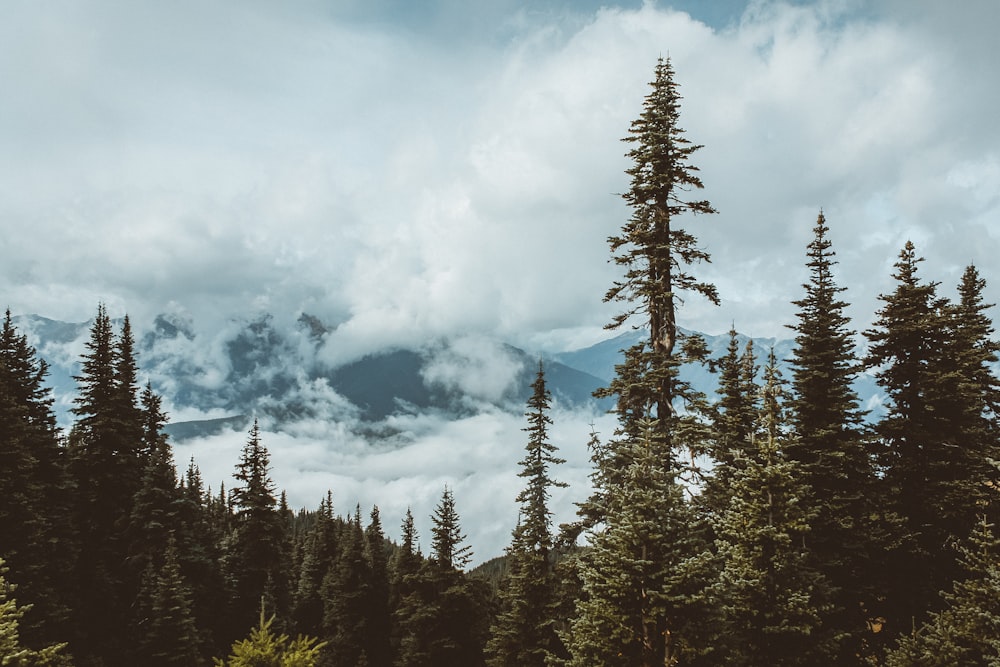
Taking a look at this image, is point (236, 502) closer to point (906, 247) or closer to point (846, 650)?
point (846, 650)

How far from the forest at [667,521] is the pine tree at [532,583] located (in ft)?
0.38

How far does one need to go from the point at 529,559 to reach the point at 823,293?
19.4 m

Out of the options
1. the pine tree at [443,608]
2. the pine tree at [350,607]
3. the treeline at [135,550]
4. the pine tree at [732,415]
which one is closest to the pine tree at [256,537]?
the treeline at [135,550]

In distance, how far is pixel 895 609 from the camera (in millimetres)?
22094

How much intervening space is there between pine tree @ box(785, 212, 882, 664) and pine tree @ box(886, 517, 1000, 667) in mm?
4062

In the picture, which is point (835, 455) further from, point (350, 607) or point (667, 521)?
point (350, 607)

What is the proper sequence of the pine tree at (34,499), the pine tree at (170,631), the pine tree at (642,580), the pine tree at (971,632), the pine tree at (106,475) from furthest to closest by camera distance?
the pine tree at (106,475), the pine tree at (170,631), the pine tree at (34,499), the pine tree at (971,632), the pine tree at (642,580)

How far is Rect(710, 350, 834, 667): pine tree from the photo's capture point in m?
15.6

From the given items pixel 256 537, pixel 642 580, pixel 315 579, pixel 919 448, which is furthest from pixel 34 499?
pixel 315 579

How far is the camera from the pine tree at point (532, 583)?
29.1 m

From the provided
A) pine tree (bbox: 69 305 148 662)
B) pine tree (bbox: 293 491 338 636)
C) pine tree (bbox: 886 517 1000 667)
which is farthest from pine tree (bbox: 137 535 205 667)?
pine tree (bbox: 886 517 1000 667)

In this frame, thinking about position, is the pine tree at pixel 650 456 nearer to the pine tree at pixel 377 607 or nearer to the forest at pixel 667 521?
the forest at pixel 667 521

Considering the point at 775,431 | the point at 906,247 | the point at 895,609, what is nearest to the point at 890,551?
the point at 895,609

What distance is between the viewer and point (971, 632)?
1470 centimetres
